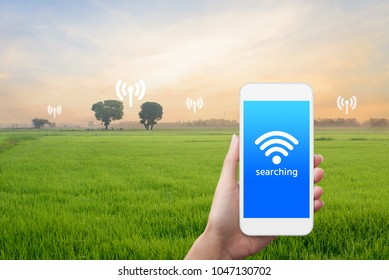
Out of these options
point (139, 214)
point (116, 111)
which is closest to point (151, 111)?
point (116, 111)

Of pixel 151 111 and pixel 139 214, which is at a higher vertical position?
pixel 151 111

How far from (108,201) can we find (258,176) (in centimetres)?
258

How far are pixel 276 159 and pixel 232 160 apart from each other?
0.19 meters

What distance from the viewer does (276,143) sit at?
5.54ft

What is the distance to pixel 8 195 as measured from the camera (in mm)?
4234

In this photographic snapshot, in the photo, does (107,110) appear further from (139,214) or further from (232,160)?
(232,160)

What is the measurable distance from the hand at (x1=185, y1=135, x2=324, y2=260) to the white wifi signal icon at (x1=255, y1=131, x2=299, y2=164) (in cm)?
13

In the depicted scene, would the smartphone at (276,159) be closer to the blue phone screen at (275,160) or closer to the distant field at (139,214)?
the blue phone screen at (275,160)

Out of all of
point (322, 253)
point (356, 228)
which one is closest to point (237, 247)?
point (322, 253)

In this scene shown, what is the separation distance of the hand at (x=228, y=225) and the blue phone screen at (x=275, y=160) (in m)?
0.08

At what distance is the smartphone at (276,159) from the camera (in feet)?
5.53

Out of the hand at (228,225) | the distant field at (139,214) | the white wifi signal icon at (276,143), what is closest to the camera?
the white wifi signal icon at (276,143)

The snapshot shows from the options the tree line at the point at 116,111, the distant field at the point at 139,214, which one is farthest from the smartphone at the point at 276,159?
the tree line at the point at 116,111
